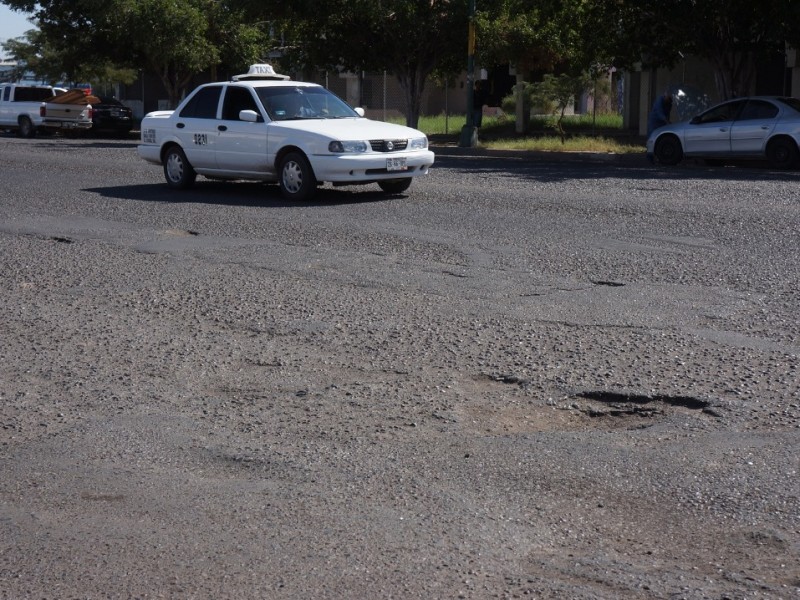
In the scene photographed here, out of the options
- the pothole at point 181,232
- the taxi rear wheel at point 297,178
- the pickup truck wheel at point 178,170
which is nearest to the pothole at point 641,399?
the pothole at point 181,232

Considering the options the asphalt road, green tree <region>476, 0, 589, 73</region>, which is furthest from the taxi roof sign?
green tree <region>476, 0, 589, 73</region>

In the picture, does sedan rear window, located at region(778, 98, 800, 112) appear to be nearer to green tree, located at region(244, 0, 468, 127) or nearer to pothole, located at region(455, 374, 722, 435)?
green tree, located at region(244, 0, 468, 127)

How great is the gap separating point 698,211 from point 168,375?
838 cm

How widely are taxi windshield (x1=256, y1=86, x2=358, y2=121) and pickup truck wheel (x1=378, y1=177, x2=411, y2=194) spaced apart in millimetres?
1146

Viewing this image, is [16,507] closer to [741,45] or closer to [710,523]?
[710,523]

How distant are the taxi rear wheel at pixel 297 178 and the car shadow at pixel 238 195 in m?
0.12

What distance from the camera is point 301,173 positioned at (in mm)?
14844

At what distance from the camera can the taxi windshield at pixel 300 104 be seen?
608 inches

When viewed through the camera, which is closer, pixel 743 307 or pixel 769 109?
pixel 743 307

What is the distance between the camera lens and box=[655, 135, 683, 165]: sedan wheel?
23.0 m

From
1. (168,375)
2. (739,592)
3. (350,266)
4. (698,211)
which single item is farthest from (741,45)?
(739,592)

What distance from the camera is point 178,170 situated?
16.7m

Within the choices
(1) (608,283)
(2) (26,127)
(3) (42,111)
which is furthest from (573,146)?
(2) (26,127)

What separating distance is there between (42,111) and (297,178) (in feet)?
86.9
